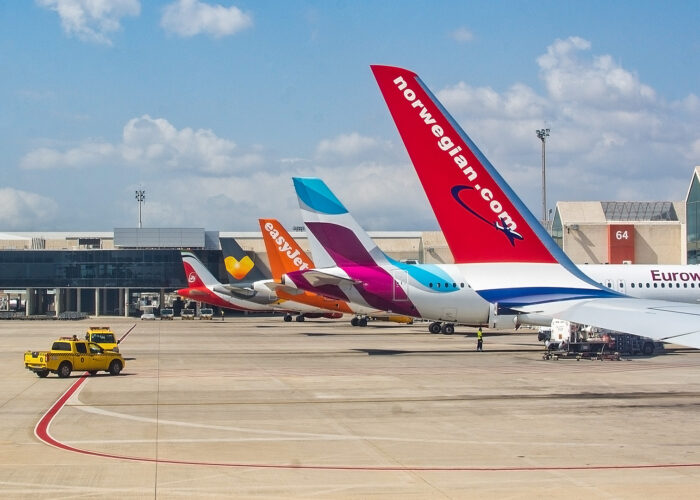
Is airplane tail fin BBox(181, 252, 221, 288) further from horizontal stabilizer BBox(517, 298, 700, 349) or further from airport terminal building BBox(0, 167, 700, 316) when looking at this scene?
horizontal stabilizer BBox(517, 298, 700, 349)

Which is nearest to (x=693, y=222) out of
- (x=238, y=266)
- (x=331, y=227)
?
(x=331, y=227)

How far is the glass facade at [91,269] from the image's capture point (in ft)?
417

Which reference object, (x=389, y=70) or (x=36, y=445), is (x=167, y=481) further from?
(x=389, y=70)

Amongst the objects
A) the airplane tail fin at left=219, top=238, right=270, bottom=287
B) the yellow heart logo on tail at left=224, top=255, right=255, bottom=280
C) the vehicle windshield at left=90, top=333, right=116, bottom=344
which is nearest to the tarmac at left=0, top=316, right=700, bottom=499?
the vehicle windshield at left=90, top=333, right=116, bottom=344

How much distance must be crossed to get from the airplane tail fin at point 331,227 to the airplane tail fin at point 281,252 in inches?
919

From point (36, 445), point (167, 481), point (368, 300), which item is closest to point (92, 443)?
point (36, 445)

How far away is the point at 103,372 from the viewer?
135 ft

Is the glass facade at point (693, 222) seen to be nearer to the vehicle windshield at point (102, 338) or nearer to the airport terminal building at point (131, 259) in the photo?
the airport terminal building at point (131, 259)

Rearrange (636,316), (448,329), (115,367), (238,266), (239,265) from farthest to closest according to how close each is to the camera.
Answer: (239,265), (238,266), (448,329), (115,367), (636,316)

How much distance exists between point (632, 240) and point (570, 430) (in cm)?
6349

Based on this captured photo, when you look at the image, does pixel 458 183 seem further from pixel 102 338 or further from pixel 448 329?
pixel 448 329

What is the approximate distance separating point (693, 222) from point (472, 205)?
69202mm

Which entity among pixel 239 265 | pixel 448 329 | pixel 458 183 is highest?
pixel 239 265

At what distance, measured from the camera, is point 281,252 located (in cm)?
7850
